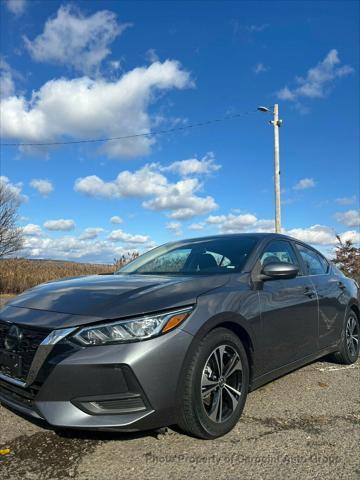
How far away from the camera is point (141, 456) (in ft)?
9.32

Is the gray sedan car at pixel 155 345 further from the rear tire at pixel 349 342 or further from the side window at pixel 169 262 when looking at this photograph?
the rear tire at pixel 349 342

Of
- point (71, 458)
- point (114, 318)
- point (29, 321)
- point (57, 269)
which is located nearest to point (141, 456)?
point (71, 458)

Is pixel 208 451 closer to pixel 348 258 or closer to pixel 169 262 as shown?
pixel 169 262

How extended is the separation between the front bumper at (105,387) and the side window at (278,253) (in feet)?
5.51

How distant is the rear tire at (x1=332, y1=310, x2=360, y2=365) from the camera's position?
530 cm

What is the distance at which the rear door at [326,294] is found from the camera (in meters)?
4.74

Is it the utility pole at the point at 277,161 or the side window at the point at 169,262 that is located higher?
the utility pole at the point at 277,161

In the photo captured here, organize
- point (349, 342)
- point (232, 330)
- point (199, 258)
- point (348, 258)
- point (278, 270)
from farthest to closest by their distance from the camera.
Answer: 1. point (348, 258)
2. point (349, 342)
3. point (199, 258)
4. point (278, 270)
5. point (232, 330)

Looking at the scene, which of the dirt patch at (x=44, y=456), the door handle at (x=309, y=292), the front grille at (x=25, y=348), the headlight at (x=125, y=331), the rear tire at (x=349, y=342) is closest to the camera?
the dirt patch at (x=44, y=456)

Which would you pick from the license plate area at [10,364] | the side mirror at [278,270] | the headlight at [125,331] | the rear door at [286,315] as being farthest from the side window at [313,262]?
the license plate area at [10,364]

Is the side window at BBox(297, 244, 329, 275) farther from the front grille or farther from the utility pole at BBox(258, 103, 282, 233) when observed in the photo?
the utility pole at BBox(258, 103, 282, 233)

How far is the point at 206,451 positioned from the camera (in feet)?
9.57

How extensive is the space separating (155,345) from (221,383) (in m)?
0.74

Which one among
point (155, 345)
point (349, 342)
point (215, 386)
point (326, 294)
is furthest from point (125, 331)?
point (349, 342)
